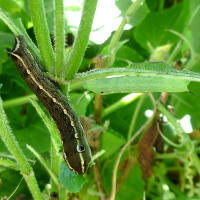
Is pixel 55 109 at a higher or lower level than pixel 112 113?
higher

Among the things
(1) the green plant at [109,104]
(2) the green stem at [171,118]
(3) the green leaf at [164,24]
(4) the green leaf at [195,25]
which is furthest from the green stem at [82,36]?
(3) the green leaf at [164,24]

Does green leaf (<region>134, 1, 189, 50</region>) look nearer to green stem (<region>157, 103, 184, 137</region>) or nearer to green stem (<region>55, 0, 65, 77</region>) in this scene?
green stem (<region>157, 103, 184, 137</region>)

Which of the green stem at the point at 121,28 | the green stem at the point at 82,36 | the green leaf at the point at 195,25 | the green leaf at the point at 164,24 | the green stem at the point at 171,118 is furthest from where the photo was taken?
the green leaf at the point at 164,24

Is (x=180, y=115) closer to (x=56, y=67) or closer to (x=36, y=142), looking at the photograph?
(x=36, y=142)

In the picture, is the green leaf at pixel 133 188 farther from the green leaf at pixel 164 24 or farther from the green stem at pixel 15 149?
the green stem at pixel 15 149

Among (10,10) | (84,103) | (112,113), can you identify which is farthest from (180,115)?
(10,10)

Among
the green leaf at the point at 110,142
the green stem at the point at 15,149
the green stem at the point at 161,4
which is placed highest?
the green stem at the point at 161,4

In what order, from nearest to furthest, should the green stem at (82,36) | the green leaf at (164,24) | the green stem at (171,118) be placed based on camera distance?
the green stem at (82,36)
the green stem at (171,118)
the green leaf at (164,24)
